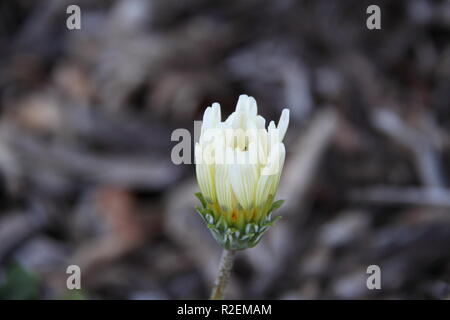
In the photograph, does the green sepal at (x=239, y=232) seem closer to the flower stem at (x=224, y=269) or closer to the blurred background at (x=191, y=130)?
the flower stem at (x=224, y=269)

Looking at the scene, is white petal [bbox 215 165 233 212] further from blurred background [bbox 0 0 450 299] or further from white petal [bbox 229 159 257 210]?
blurred background [bbox 0 0 450 299]

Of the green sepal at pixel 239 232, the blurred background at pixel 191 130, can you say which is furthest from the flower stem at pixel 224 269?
the blurred background at pixel 191 130

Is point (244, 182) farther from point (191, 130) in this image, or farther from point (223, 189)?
point (191, 130)

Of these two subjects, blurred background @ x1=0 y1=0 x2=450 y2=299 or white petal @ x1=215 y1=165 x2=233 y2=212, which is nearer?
white petal @ x1=215 y1=165 x2=233 y2=212

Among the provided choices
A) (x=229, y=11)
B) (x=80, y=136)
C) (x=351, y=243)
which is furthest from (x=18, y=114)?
(x=351, y=243)

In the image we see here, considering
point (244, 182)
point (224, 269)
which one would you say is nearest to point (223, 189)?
point (244, 182)

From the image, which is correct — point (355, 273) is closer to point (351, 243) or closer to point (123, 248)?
point (351, 243)

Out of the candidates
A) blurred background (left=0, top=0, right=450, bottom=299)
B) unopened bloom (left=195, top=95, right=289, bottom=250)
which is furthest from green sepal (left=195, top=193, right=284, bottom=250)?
blurred background (left=0, top=0, right=450, bottom=299)
